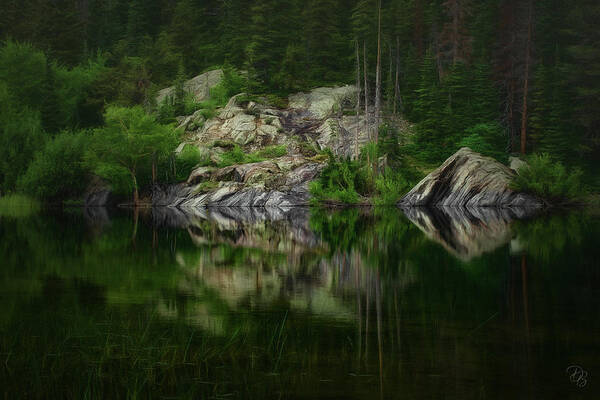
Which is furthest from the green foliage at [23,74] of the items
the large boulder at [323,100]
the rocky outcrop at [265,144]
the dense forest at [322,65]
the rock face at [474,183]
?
the rock face at [474,183]

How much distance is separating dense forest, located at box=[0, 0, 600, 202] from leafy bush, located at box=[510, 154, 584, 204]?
3.35 m

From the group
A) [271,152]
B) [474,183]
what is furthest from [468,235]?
[271,152]

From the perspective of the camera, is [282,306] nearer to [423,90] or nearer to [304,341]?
[304,341]

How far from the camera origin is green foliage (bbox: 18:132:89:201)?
53.4 metres

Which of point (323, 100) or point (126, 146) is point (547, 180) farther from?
point (126, 146)

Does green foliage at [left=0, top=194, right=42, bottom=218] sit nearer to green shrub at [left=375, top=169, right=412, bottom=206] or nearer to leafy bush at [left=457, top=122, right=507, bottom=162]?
green shrub at [left=375, top=169, right=412, bottom=206]

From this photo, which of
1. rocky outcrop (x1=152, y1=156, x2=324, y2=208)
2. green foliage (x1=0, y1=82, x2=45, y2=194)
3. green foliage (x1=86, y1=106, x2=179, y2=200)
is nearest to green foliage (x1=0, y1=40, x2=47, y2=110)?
green foliage (x1=0, y1=82, x2=45, y2=194)

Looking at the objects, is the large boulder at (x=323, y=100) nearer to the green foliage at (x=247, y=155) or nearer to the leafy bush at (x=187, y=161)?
the green foliage at (x=247, y=155)

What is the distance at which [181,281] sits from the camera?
527 inches

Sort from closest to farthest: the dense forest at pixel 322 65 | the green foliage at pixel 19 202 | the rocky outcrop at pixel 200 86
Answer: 1. the green foliage at pixel 19 202
2. the dense forest at pixel 322 65
3. the rocky outcrop at pixel 200 86

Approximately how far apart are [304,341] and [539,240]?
1596 centimetres
